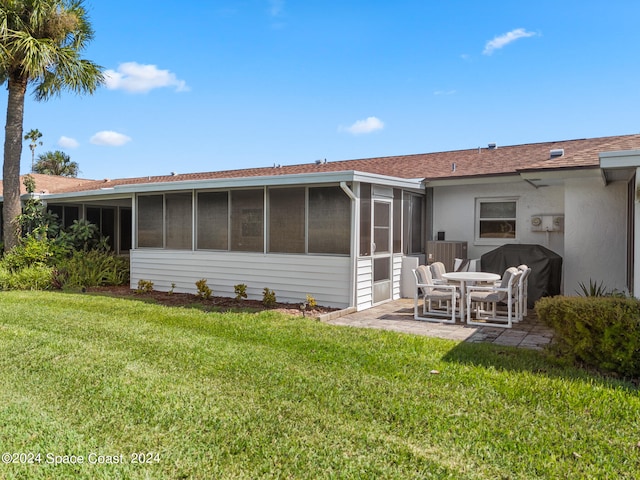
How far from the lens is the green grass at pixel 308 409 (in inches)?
126

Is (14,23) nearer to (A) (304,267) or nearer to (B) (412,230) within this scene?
(A) (304,267)

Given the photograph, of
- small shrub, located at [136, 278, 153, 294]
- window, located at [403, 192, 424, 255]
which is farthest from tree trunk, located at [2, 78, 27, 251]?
window, located at [403, 192, 424, 255]

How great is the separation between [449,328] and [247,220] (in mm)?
5062

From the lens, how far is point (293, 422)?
12.6 feet

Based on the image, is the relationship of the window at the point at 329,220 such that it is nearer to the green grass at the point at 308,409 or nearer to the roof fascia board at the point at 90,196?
the green grass at the point at 308,409

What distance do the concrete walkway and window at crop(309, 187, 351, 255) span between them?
1439mm

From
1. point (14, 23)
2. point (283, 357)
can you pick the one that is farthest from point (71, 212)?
point (283, 357)

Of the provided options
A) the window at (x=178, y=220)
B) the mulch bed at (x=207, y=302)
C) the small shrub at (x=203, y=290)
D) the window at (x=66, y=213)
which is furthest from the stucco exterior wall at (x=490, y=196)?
the window at (x=66, y=213)

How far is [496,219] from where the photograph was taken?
11164mm

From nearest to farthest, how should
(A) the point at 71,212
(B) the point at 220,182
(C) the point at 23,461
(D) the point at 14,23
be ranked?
(C) the point at 23,461 → (B) the point at 220,182 → (D) the point at 14,23 → (A) the point at 71,212

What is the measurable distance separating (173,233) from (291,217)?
3.63 m

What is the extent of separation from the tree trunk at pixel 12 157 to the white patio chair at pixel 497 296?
1293cm

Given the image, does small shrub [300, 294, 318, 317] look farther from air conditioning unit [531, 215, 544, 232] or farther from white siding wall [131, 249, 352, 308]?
air conditioning unit [531, 215, 544, 232]

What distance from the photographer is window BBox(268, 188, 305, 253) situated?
9.61 m
